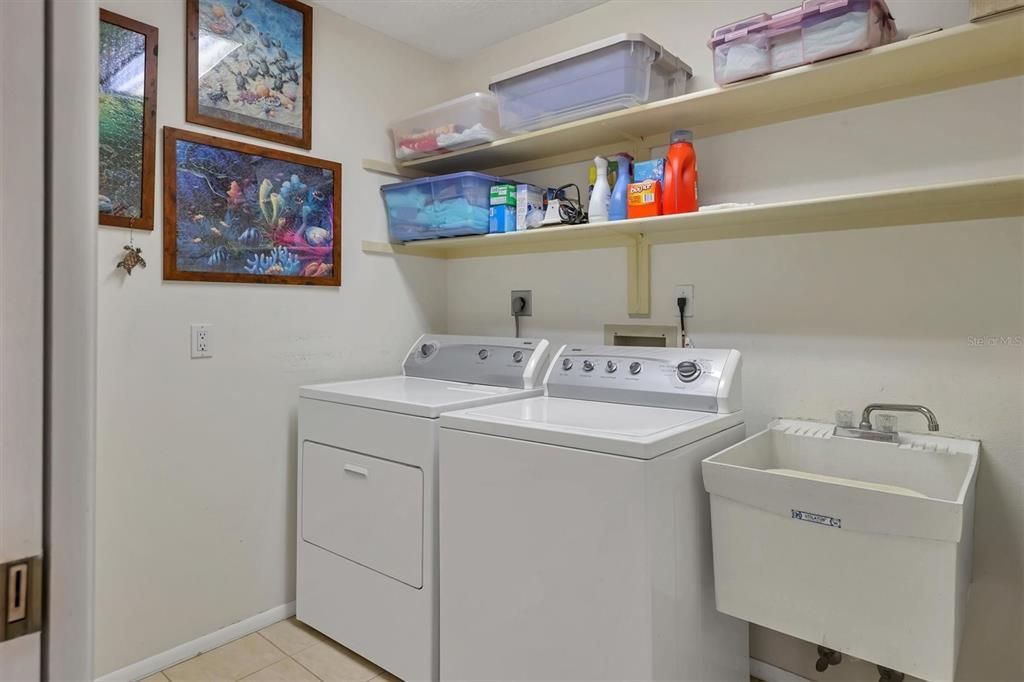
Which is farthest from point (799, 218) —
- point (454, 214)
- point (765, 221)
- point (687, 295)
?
point (454, 214)

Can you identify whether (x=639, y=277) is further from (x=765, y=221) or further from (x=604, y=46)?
(x=604, y=46)

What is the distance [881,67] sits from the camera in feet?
5.20

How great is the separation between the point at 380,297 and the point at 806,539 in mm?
1926

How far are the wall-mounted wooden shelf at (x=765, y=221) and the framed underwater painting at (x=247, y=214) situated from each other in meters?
0.26

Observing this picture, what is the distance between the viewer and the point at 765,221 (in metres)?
1.94

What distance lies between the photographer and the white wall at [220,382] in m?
1.88

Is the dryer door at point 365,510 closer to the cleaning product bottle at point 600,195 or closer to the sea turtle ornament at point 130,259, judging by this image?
the sea turtle ornament at point 130,259

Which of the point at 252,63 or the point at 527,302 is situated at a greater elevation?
the point at 252,63

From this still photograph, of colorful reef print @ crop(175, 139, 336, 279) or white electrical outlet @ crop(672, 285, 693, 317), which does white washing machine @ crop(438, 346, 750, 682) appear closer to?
white electrical outlet @ crop(672, 285, 693, 317)

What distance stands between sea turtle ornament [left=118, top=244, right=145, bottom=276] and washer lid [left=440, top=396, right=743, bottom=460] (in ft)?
3.70

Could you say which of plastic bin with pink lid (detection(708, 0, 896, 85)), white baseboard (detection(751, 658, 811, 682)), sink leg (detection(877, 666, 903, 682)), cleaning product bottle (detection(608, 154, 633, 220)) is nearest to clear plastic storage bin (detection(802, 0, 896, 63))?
plastic bin with pink lid (detection(708, 0, 896, 85))

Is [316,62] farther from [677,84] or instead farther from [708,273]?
[708,273]

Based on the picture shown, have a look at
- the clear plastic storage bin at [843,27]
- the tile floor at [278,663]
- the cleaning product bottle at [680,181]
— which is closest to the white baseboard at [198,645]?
the tile floor at [278,663]

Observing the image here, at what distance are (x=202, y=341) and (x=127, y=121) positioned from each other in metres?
0.74
